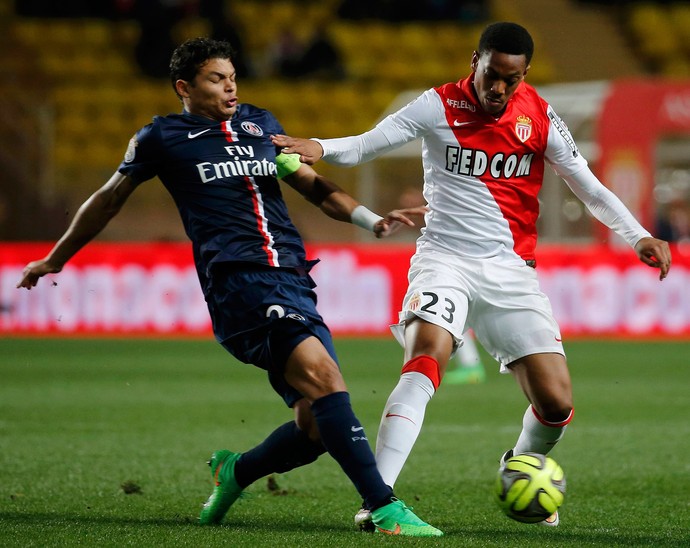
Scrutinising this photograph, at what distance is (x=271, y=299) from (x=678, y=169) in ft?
52.2

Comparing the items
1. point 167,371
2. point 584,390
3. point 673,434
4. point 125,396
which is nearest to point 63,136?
point 167,371

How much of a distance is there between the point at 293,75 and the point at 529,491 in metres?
16.7

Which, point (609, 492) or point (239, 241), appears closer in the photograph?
point (239, 241)

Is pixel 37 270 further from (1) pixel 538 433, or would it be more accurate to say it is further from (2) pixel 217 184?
(1) pixel 538 433

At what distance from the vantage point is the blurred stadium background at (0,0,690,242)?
739 inches

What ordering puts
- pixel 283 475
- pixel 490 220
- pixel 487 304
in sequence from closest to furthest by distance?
1. pixel 487 304
2. pixel 490 220
3. pixel 283 475

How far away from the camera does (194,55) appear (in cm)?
515

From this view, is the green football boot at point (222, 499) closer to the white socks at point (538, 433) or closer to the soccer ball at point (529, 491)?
the soccer ball at point (529, 491)

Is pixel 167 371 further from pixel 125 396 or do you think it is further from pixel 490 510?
pixel 490 510

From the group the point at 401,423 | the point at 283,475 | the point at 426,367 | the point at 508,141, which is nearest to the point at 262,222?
the point at 426,367

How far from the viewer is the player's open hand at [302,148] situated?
5.00 meters

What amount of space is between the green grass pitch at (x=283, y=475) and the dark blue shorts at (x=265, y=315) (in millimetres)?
704

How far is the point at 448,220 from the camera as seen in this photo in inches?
214

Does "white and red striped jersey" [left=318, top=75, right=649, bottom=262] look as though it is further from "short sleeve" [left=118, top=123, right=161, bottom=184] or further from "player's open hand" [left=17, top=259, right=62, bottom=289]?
"player's open hand" [left=17, top=259, right=62, bottom=289]
